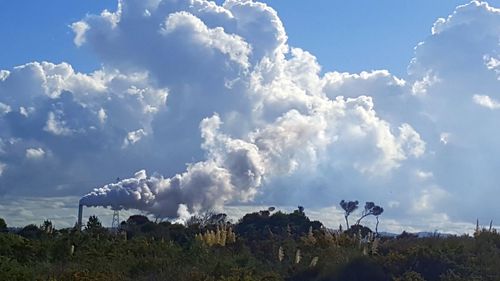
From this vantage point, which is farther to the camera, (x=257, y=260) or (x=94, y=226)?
(x=94, y=226)

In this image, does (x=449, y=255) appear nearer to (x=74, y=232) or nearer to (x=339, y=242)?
(x=339, y=242)

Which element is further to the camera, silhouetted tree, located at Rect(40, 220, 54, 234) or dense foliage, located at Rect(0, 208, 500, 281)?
silhouetted tree, located at Rect(40, 220, 54, 234)

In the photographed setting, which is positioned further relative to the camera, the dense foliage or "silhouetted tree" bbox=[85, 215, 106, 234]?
"silhouetted tree" bbox=[85, 215, 106, 234]

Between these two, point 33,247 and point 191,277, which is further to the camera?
point 33,247

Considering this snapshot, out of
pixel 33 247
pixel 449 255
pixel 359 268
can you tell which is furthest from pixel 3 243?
pixel 449 255

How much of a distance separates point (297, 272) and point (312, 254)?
8.44 ft

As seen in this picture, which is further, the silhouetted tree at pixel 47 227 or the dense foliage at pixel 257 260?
the silhouetted tree at pixel 47 227

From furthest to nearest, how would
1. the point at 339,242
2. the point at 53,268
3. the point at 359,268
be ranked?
the point at 339,242
the point at 359,268
the point at 53,268

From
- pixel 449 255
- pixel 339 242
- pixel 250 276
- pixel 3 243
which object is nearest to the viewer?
pixel 250 276

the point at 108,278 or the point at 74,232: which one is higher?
the point at 74,232

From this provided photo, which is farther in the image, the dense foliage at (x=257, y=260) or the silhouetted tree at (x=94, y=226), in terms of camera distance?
the silhouetted tree at (x=94, y=226)

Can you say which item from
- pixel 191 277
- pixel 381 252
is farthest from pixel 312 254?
pixel 191 277

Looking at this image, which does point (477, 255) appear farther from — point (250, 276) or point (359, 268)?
point (250, 276)

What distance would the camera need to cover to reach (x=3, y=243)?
25.4 meters
